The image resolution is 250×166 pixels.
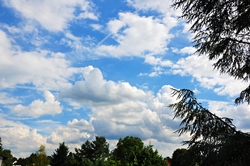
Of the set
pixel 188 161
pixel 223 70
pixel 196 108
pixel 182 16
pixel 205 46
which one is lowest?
pixel 188 161

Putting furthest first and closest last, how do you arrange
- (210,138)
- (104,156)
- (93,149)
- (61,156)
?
(93,149) < (61,156) < (104,156) < (210,138)

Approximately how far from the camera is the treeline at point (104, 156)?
693 inches

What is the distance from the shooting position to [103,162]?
29.8 metres

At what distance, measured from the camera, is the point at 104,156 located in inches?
1750

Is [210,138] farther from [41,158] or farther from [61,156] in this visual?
[41,158]

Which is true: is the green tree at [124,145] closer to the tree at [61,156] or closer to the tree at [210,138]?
the tree at [61,156]

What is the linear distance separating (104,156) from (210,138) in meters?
37.8

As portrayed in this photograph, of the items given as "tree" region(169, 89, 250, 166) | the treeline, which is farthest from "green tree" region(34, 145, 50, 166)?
"tree" region(169, 89, 250, 166)

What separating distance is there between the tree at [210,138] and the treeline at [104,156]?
902 cm

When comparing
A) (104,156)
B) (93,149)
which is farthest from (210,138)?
(93,149)

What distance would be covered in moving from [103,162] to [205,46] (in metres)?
23.0

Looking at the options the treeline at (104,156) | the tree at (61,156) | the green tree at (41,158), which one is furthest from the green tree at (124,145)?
the green tree at (41,158)

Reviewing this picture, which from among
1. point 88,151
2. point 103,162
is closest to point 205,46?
point 103,162

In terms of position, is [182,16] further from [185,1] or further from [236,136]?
Answer: [236,136]
